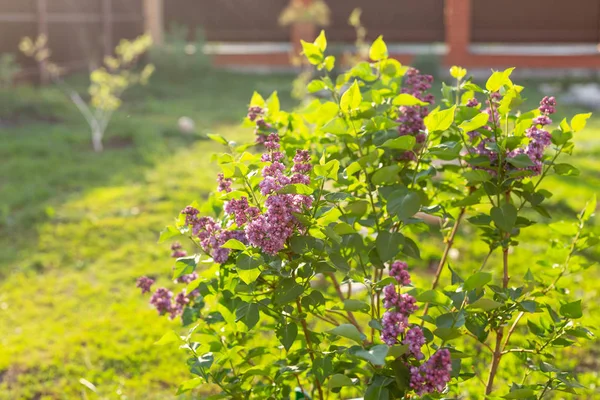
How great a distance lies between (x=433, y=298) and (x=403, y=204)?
23 cm

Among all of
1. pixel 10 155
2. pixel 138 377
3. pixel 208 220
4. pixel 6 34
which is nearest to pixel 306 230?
pixel 208 220

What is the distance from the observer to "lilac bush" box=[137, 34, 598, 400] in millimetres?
1687

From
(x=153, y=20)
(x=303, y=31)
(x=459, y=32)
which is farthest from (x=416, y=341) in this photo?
(x=153, y=20)

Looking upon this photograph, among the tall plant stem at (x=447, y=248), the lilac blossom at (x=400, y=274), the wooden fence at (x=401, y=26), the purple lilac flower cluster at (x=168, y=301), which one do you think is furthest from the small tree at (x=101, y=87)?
the lilac blossom at (x=400, y=274)

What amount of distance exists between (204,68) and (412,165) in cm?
1324

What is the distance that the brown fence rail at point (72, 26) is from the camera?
11.8 metres

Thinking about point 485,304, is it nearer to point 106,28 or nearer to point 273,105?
point 273,105

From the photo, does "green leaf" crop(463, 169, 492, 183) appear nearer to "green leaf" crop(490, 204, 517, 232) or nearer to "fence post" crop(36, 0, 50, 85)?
"green leaf" crop(490, 204, 517, 232)

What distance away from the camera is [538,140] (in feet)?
6.21

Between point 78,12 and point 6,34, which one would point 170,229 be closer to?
point 6,34

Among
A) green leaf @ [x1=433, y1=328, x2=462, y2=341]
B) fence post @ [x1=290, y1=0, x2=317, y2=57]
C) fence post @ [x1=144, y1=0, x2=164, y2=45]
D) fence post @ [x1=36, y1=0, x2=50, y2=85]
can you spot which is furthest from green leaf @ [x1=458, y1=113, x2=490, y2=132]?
fence post @ [x1=144, y1=0, x2=164, y2=45]

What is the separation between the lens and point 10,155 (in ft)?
27.1

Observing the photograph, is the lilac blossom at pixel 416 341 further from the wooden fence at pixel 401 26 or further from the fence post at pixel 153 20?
the fence post at pixel 153 20

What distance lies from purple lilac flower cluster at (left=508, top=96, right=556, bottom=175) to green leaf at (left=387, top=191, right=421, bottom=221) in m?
0.31
